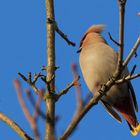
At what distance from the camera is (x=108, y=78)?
503 cm

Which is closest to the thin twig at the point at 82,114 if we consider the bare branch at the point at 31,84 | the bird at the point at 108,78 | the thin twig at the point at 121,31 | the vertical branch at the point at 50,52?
the thin twig at the point at 121,31

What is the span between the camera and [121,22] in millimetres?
2350

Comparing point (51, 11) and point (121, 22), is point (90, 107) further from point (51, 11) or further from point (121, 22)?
point (51, 11)

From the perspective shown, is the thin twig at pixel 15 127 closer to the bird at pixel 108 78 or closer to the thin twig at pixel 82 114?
the thin twig at pixel 82 114

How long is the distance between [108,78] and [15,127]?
295 cm

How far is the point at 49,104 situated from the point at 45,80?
0.66 ft

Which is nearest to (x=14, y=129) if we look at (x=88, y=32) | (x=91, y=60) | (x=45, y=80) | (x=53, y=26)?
(x=45, y=80)

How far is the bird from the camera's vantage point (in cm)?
502

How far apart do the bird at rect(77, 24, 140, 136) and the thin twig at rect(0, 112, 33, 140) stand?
2675mm

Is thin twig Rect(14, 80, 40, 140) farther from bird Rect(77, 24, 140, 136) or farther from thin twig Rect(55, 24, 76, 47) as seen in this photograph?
bird Rect(77, 24, 140, 136)

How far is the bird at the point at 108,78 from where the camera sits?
502 cm

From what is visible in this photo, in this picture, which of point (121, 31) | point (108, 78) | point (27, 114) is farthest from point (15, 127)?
point (108, 78)

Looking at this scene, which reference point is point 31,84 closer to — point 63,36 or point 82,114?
point 63,36

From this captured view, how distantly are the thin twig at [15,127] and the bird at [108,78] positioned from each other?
268 centimetres
